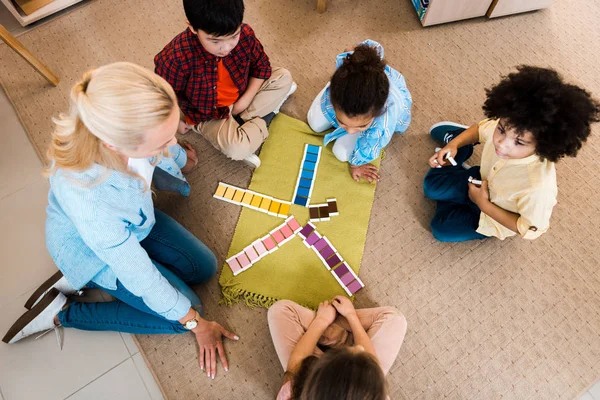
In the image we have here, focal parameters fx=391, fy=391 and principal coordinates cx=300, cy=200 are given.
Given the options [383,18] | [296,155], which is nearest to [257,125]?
[296,155]

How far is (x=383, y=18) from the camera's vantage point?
2146 mm

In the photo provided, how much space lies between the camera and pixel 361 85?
1312 mm

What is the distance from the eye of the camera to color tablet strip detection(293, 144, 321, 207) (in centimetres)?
176

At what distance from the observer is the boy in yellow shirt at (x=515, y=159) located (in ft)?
3.61

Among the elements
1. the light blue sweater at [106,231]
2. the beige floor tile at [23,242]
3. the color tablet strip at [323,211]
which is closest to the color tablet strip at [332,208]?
the color tablet strip at [323,211]

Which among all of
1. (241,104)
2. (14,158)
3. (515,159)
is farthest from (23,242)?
(515,159)

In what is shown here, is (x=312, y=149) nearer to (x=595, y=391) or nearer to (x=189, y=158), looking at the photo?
(x=189, y=158)

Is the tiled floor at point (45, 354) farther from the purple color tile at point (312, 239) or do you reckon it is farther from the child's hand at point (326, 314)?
the purple color tile at point (312, 239)

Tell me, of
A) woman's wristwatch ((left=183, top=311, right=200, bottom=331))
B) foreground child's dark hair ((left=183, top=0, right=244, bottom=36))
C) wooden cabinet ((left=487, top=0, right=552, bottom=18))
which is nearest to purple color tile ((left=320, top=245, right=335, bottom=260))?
woman's wristwatch ((left=183, top=311, right=200, bottom=331))

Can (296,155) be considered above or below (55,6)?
below

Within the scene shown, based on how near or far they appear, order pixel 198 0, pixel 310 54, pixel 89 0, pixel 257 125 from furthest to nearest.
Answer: pixel 89 0 → pixel 310 54 → pixel 257 125 → pixel 198 0

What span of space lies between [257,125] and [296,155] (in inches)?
9.0

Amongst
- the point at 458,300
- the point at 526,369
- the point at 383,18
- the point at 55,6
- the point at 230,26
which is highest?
the point at 230,26

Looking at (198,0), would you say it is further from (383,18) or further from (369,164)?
(383,18)
